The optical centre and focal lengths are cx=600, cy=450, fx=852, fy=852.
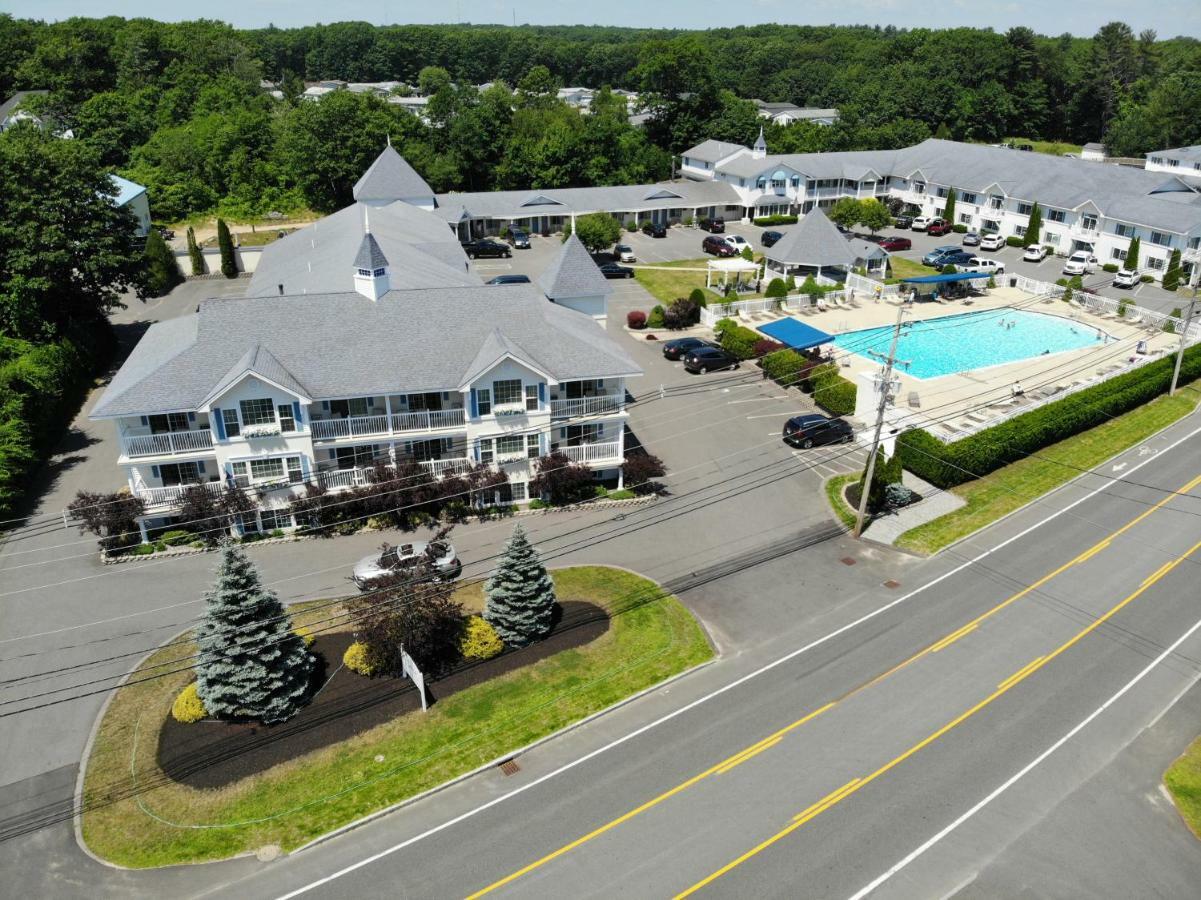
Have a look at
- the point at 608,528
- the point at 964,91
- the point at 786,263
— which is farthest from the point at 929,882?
the point at 964,91

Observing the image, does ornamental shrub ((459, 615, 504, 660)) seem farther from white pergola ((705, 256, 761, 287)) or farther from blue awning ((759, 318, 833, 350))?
white pergola ((705, 256, 761, 287))

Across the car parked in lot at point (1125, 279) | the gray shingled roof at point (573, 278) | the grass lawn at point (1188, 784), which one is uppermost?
the gray shingled roof at point (573, 278)

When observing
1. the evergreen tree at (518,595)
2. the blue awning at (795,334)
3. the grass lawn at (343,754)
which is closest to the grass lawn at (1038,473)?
the grass lawn at (343,754)

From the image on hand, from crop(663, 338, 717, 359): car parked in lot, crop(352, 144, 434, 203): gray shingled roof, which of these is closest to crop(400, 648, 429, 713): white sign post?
crop(663, 338, 717, 359): car parked in lot

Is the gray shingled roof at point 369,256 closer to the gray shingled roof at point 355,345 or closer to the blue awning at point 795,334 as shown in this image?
the gray shingled roof at point 355,345

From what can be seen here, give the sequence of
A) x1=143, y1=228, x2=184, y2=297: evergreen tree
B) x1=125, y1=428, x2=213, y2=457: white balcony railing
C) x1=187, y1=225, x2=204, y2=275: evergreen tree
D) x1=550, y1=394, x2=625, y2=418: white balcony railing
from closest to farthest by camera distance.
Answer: x1=125, y1=428, x2=213, y2=457: white balcony railing < x1=550, y1=394, x2=625, y2=418: white balcony railing < x1=143, y1=228, x2=184, y2=297: evergreen tree < x1=187, y1=225, x2=204, y2=275: evergreen tree
